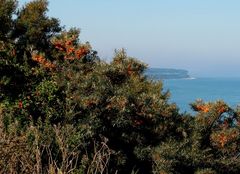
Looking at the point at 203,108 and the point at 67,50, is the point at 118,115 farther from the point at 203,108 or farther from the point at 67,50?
the point at 67,50

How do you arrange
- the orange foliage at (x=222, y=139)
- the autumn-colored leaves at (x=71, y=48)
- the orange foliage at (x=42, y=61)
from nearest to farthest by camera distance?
the orange foliage at (x=222, y=139) < the orange foliage at (x=42, y=61) < the autumn-colored leaves at (x=71, y=48)

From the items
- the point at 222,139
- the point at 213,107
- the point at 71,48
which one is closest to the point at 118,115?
the point at 222,139

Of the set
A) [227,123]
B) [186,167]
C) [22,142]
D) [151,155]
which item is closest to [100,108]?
[151,155]

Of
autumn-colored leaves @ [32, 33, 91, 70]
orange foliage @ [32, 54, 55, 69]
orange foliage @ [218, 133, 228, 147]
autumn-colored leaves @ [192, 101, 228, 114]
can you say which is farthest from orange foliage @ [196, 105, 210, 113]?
orange foliage @ [32, 54, 55, 69]

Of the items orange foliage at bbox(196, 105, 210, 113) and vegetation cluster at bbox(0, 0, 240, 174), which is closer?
vegetation cluster at bbox(0, 0, 240, 174)

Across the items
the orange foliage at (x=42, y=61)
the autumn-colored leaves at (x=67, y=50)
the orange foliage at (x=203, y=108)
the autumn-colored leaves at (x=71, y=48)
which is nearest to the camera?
the orange foliage at (x=42, y=61)

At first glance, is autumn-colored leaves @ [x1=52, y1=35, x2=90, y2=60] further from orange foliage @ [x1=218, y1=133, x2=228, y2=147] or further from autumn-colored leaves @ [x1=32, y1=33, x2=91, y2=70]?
orange foliage @ [x1=218, y1=133, x2=228, y2=147]

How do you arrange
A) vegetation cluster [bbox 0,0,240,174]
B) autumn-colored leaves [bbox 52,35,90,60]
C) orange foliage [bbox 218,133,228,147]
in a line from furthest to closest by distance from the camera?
autumn-colored leaves [bbox 52,35,90,60] → orange foliage [bbox 218,133,228,147] → vegetation cluster [bbox 0,0,240,174]

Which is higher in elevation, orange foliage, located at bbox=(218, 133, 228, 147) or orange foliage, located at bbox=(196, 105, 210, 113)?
orange foliage, located at bbox=(196, 105, 210, 113)

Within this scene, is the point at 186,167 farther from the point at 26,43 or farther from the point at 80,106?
the point at 26,43

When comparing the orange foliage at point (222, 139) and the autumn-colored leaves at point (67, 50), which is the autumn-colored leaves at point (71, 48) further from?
the orange foliage at point (222, 139)

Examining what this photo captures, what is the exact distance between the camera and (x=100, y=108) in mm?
16891

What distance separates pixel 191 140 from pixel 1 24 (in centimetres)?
1191

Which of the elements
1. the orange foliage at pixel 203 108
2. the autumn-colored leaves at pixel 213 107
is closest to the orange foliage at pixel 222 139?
the autumn-colored leaves at pixel 213 107
